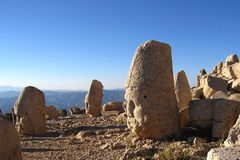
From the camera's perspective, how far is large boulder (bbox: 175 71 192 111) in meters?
17.8

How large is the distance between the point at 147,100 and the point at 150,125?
0.75 metres

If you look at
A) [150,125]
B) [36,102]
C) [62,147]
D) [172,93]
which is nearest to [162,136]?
[150,125]

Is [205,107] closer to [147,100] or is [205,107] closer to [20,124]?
[147,100]

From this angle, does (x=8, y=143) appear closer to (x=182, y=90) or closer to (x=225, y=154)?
(x=225, y=154)

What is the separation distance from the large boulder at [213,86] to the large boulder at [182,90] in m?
1.24

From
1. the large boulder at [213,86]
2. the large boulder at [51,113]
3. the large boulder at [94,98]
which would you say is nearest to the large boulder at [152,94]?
the large boulder at [213,86]

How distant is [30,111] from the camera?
17.6 metres

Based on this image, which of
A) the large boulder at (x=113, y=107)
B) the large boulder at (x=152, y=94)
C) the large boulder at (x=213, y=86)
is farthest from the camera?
the large boulder at (x=113, y=107)

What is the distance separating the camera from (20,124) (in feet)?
58.4

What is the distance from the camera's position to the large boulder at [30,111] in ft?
57.7

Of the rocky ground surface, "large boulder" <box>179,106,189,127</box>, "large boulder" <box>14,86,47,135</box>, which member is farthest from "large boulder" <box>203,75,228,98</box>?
"large boulder" <box>14,86,47,135</box>

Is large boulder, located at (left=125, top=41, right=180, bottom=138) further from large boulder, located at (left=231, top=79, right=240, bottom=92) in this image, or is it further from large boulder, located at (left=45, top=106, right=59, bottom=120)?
large boulder, located at (left=45, top=106, right=59, bottom=120)

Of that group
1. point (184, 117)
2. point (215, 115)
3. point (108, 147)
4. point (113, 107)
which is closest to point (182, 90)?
point (184, 117)

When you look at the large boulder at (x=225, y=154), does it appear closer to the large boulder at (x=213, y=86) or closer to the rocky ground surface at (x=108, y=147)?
the rocky ground surface at (x=108, y=147)
